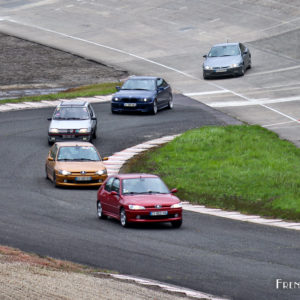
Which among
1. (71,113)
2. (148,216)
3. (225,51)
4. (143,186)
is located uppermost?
(225,51)

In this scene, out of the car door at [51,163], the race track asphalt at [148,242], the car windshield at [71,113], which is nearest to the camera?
the race track asphalt at [148,242]

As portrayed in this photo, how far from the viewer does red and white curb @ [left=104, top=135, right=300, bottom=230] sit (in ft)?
79.5

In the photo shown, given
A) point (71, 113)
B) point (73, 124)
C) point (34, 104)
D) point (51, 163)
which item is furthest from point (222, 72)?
point (51, 163)

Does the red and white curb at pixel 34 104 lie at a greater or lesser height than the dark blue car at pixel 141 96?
lesser

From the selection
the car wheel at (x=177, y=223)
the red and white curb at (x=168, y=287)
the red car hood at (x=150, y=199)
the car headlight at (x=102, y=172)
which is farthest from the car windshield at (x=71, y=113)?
the red and white curb at (x=168, y=287)

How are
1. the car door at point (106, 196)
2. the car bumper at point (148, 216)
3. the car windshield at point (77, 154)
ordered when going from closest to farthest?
the car bumper at point (148, 216) → the car door at point (106, 196) → the car windshield at point (77, 154)

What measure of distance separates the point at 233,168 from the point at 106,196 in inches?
304

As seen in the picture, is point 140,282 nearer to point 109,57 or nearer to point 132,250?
point 132,250

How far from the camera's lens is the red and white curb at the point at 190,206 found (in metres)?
24.2

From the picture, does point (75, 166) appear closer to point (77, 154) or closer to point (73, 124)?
point (77, 154)

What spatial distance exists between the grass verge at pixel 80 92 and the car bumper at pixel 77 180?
691 inches

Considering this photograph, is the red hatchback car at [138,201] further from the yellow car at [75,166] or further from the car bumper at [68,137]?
the car bumper at [68,137]

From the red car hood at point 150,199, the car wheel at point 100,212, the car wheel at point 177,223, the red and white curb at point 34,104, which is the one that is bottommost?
the red and white curb at point 34,104

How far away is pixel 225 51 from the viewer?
172ft
